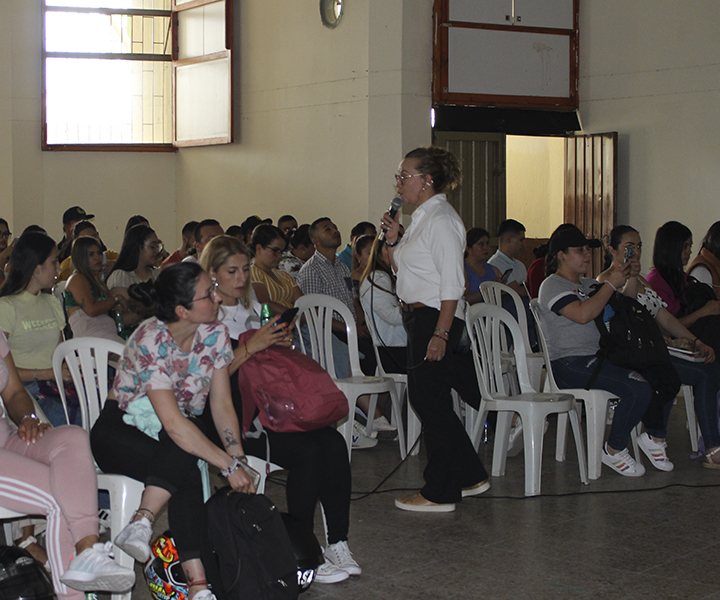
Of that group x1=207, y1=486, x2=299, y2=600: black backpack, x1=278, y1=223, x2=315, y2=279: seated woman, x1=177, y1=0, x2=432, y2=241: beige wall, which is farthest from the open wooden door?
x1=207, y1=486, x2=299, y2=600: black backpack

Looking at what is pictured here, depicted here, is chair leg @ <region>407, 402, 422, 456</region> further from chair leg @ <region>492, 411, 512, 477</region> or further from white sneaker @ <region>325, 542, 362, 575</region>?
white sneaker @ <region>325, 542, 362, 575</region>

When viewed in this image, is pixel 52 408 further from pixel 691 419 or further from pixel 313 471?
pixel 691 419

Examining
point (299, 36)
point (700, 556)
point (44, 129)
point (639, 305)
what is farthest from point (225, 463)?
point (44, 129)

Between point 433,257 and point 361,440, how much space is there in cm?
174

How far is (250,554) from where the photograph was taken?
262 centimetres

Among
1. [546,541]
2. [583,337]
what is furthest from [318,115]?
[546,541]

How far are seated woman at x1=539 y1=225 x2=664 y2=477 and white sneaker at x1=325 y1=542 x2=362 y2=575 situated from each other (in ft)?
6.14

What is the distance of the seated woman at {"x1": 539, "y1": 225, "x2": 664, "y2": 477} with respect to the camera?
4.41 meters

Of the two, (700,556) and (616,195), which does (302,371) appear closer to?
(700,556)

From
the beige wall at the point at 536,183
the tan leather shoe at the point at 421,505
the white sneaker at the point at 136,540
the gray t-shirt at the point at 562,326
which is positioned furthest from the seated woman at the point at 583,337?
the beige wall at the point at 536,183

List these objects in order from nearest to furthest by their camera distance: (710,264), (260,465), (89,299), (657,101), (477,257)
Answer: (260,465)
(89,299)
(710,264)
(477,257)
(657,101)

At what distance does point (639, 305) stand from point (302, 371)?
2.21 metres

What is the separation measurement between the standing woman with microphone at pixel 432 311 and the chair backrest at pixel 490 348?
48 centimetres

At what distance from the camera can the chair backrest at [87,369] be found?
10.4ft
